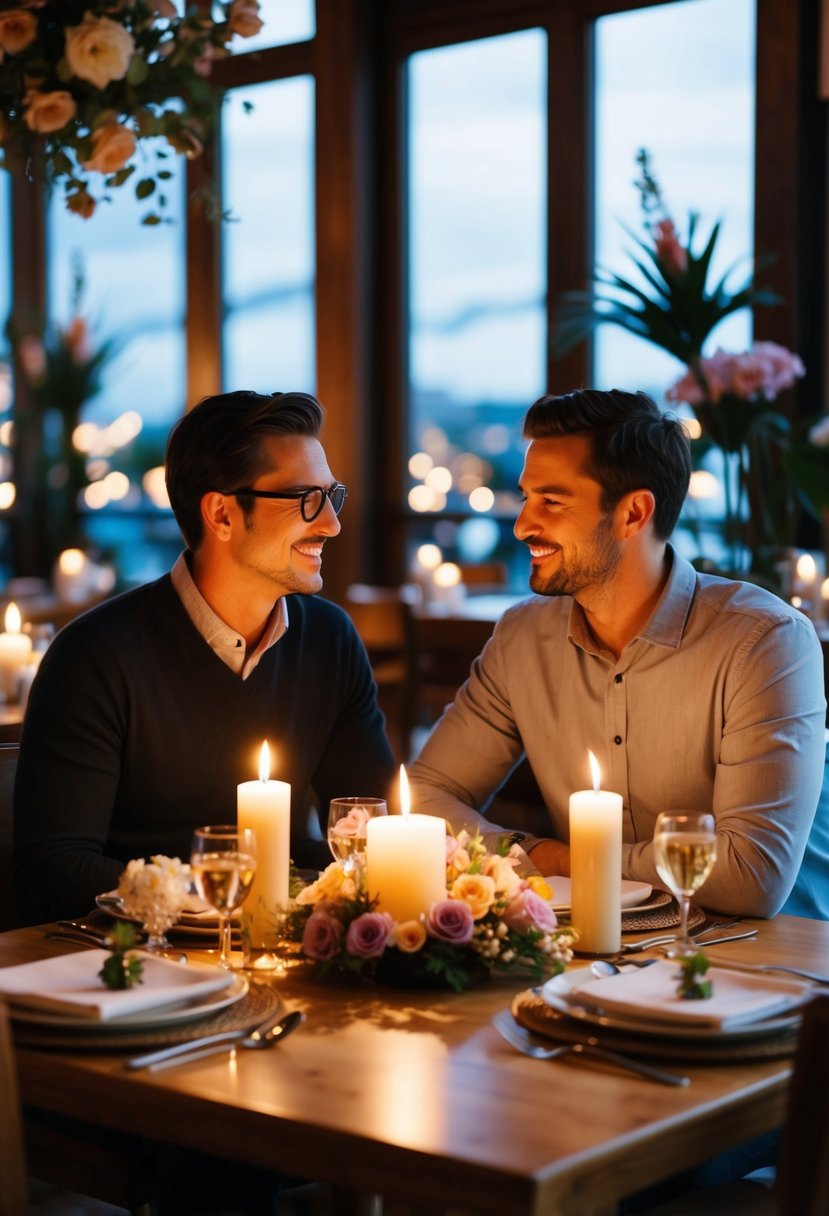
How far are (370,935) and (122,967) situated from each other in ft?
0.85

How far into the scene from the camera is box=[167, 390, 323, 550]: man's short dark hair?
2441 mm

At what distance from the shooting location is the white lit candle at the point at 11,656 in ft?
12.5

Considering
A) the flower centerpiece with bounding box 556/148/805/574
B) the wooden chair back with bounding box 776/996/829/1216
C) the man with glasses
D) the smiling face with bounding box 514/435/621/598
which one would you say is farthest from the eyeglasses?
the flower centerpiece with bounding box 556/148/805/574

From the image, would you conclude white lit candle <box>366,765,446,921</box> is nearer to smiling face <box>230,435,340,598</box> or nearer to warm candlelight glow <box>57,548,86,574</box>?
smiling face <box>230,435,340,598</box>

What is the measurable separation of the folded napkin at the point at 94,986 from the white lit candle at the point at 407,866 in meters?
0.21

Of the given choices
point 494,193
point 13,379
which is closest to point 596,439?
point 494,193

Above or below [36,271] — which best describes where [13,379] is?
below

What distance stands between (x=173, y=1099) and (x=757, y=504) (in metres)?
3.49

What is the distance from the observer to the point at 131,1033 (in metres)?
1.46

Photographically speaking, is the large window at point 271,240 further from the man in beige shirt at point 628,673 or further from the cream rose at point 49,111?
the cream rose at point 49,111

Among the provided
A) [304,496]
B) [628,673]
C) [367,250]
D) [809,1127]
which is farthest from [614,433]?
[367,250]

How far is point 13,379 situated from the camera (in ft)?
27.8

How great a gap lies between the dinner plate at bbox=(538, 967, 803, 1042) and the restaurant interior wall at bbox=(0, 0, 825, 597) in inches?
170

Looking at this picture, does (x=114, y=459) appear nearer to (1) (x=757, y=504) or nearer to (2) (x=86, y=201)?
(1) (x=757, y=504)
